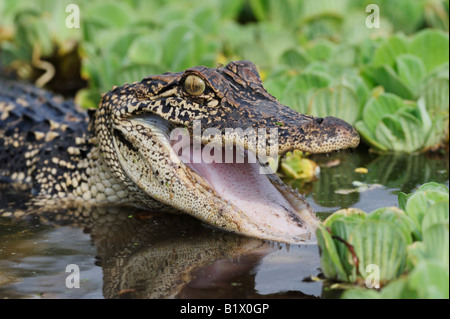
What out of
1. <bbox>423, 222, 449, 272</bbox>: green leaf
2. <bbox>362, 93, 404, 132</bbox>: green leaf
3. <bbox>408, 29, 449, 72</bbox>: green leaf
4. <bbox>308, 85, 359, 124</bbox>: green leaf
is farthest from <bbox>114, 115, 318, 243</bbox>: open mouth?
<bbox>408, 29, 449, 72</bbox>: green leaf

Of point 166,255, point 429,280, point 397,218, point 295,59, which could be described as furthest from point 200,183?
point 295,59

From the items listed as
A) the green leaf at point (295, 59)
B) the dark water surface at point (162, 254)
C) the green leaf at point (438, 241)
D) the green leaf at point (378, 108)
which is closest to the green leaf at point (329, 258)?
the dark water surface at point (162, 254)

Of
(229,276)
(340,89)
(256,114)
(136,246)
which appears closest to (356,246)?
(229,276)

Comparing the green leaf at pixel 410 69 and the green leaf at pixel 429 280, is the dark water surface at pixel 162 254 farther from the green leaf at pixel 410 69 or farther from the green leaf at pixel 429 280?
the green leaf at pixel 410 69

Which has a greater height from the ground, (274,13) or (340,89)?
(274,13)
